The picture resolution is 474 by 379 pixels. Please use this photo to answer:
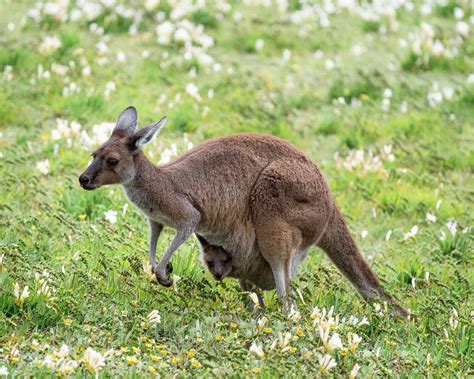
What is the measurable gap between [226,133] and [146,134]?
12.7 feet

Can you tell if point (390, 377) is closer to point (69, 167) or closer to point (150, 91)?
point (69, 167)

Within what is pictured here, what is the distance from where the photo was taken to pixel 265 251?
6059 millimetres

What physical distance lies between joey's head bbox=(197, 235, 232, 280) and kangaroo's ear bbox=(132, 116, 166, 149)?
37.1 inches

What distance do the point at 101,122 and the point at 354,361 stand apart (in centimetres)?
510

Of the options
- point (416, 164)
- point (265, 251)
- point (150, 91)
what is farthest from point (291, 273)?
point (150, 91)

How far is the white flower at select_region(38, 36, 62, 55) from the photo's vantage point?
1093 centimetres

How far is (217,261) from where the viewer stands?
6.11 meters

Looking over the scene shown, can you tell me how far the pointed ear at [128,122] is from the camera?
5883 mm

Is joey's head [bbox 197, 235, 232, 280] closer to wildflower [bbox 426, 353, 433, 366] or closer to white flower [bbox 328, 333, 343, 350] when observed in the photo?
white flower [bbox 328, 333, 343, 350]

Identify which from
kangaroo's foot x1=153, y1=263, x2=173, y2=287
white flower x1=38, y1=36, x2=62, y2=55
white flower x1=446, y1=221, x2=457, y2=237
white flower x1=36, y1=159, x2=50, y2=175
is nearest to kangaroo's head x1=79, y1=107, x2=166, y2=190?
kangaroo's foot x1=153, y1=263, x2=173, y2=287

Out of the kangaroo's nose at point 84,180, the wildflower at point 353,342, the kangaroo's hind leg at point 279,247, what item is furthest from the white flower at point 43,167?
the wildflower at point 353,342

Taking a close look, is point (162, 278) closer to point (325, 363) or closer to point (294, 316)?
point (294, 316)

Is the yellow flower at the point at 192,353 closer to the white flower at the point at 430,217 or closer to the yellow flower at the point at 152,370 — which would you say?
the yellow flower at the point at 152,370

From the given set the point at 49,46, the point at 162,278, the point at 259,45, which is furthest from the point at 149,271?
the point at 259,45
